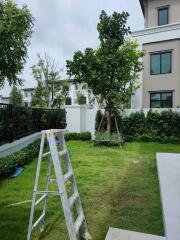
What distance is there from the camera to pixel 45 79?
19.2m

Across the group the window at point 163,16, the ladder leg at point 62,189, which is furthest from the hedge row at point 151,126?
the ladder leg at point 62,189

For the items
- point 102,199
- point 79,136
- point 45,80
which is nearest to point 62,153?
point 102,199

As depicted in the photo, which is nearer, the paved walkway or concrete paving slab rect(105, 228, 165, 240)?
the paved walkway

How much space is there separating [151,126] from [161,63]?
16.3ft

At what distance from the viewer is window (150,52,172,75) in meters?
14.5

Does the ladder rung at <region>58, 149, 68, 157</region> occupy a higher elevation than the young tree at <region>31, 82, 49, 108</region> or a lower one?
lower

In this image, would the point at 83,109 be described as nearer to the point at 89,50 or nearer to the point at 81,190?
the point at 89,50

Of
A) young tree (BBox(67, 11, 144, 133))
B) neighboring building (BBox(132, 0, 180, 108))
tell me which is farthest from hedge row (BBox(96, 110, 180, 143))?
neighboring building (BBox(132, 0, 180, 108))

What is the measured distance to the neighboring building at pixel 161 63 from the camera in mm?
14289

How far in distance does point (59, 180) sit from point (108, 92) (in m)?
8.45

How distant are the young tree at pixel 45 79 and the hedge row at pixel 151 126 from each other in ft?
26.8

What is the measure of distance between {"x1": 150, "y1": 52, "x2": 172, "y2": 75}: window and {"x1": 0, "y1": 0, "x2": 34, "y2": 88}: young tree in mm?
9557

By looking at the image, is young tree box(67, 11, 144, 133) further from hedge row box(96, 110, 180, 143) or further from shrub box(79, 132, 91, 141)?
shrub box(79, 132, 91, 141)

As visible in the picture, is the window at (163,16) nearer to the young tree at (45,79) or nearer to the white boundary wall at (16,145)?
the young tree at (45,79)
